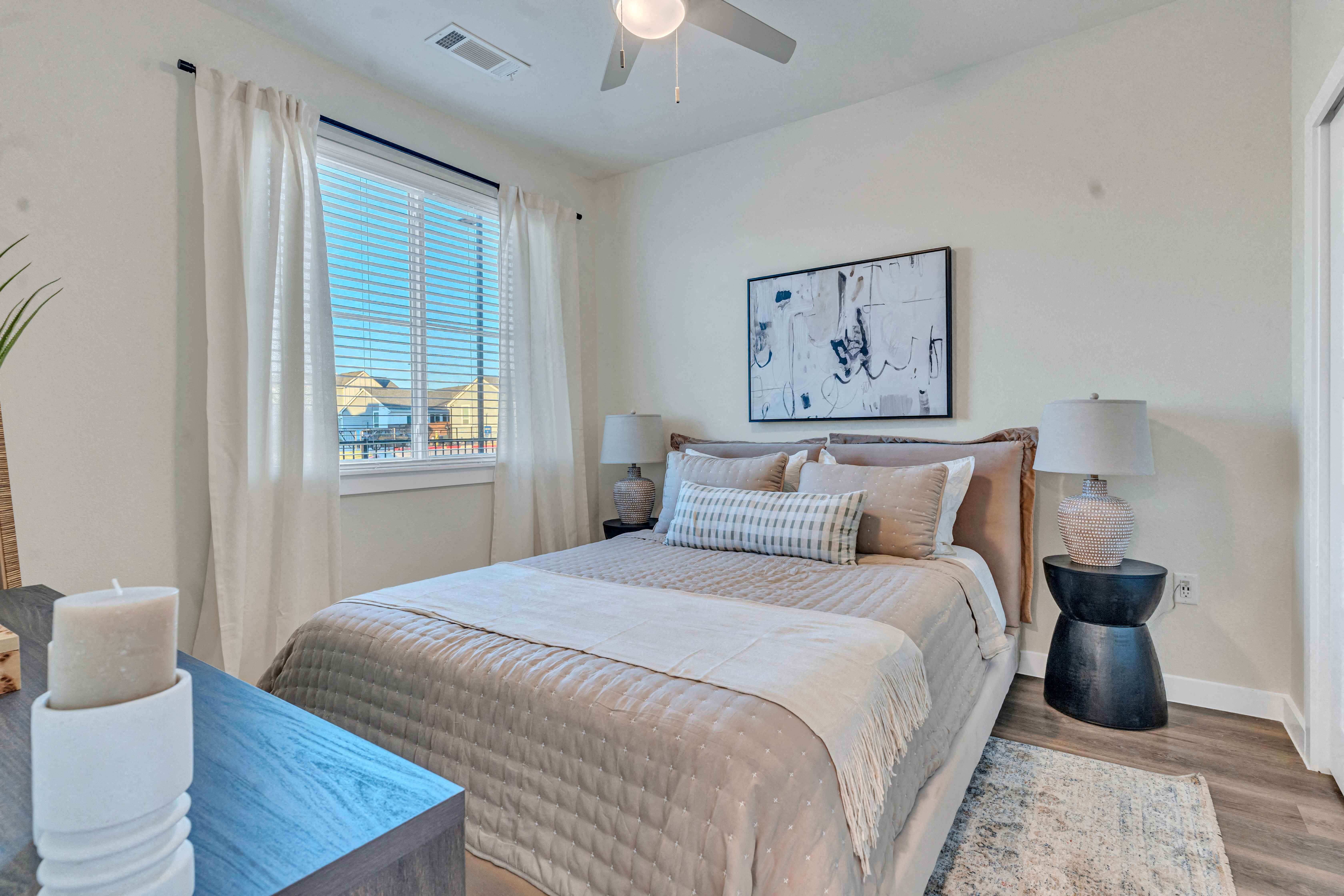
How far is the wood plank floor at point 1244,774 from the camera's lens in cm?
156

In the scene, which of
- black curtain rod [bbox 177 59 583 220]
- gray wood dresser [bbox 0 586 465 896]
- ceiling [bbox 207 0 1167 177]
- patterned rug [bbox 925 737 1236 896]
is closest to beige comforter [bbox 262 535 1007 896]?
patterned rug [bbox 925 737 1236 896]

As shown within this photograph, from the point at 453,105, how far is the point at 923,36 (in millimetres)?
2162

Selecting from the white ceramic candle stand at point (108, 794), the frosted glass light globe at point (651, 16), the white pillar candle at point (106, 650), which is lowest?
the white ceramic candle stand at point (108, 794)

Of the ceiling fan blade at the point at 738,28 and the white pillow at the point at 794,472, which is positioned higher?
the ceiling fan blade at the point at 738,28

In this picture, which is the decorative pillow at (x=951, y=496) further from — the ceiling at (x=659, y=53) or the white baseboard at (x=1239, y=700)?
the ceiling at (x=659, y=53)

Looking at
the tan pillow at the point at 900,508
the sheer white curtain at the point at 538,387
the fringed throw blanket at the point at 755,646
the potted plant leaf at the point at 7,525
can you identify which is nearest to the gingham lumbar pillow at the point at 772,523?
the tan pillow at the point at 900,508

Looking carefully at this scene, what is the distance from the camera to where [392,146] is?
9.66ft

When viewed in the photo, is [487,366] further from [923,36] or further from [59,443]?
[923,36]

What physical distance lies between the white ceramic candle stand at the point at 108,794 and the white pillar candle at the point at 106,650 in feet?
0.03

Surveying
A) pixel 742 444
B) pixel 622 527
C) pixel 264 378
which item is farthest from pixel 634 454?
pixel 264 378

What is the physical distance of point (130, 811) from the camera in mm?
452

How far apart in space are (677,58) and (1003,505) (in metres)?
2.30

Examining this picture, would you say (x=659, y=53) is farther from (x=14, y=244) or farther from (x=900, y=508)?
(x=14, y=244)

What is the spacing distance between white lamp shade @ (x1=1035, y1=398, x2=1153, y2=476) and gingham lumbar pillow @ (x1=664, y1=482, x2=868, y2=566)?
2.45ft
